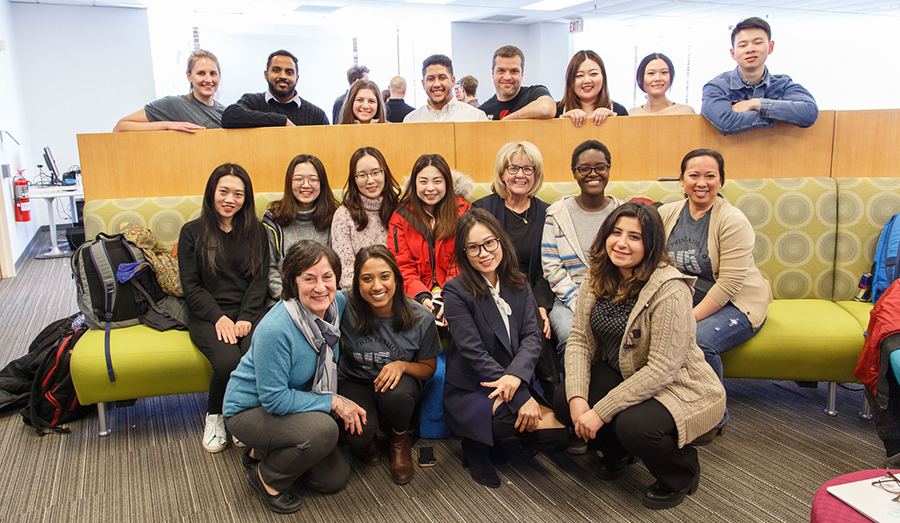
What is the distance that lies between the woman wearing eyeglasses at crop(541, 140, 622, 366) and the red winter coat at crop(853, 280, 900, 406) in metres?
1.09

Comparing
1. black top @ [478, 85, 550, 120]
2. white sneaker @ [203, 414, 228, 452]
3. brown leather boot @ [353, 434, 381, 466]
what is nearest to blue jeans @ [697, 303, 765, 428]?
brown leather boot @ [353, 434, 381, 466]

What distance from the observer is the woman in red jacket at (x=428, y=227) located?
264cm

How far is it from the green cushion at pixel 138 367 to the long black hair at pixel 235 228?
0.37m

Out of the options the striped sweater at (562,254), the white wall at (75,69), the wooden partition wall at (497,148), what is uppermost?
the white wall at (75,69)

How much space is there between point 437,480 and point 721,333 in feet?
4.15

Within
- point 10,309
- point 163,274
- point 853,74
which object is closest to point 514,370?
point 163,274

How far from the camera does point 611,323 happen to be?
2062 mm

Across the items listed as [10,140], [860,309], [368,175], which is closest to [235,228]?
[368,175]

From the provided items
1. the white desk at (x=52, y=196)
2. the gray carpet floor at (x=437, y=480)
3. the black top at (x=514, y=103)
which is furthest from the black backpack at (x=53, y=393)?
the white desk at (x=52, y=196)

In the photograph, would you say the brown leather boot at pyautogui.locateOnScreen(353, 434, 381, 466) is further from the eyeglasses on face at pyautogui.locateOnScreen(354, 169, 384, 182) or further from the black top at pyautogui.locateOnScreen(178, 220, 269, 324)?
the eyeglasses on face at pyautogui.locateOnScreen(354, 169, 384, 182)

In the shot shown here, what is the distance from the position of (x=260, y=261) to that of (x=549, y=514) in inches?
61.2

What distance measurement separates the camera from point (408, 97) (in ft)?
38.5

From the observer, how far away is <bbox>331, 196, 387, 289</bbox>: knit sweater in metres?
2.71

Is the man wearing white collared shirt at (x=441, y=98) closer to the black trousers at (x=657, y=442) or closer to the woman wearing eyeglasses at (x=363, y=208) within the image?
the woman wearing eyeglasses at (x=363, y=208)
